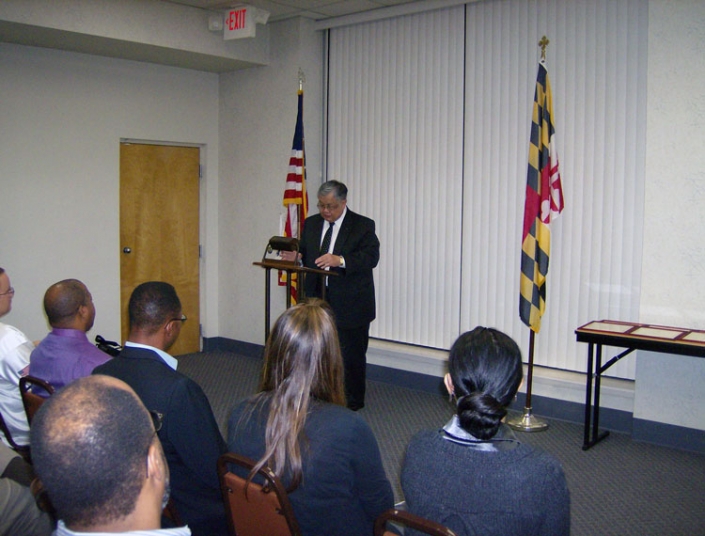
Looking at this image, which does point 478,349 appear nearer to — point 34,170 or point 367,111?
point 367,111

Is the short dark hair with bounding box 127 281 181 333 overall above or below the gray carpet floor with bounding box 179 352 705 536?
above

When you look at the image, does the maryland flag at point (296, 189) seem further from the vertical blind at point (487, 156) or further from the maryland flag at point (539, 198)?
the maryland flag at point (539, 198)

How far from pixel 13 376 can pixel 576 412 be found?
3.51 m

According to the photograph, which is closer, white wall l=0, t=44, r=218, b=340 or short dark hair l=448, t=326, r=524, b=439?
short dark hair l=448, t=326, r=524, b=439

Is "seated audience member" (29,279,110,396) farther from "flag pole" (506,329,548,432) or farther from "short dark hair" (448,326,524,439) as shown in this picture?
"flag pole" (506,329,548,432)

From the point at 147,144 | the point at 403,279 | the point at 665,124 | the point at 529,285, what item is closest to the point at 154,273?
the point at 147,144

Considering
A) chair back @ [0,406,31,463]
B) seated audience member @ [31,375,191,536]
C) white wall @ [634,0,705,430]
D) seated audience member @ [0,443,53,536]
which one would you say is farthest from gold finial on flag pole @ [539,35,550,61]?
seated audience member @ [31,375,191,536]

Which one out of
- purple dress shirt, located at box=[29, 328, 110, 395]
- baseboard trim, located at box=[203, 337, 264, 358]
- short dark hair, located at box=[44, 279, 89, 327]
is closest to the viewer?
purple dress shirt, located at box=[29, 328, 110, 395]

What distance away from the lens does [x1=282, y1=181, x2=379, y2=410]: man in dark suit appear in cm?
495

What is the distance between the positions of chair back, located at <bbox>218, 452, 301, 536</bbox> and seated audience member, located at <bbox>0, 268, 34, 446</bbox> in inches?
57.9

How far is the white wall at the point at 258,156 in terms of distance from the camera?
Answer: 636 cm

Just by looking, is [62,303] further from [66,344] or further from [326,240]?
[326,240]

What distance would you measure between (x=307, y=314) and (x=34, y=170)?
4453 mm

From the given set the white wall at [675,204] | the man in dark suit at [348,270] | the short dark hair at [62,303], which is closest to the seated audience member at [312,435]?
the short dark hair at [62,303]
